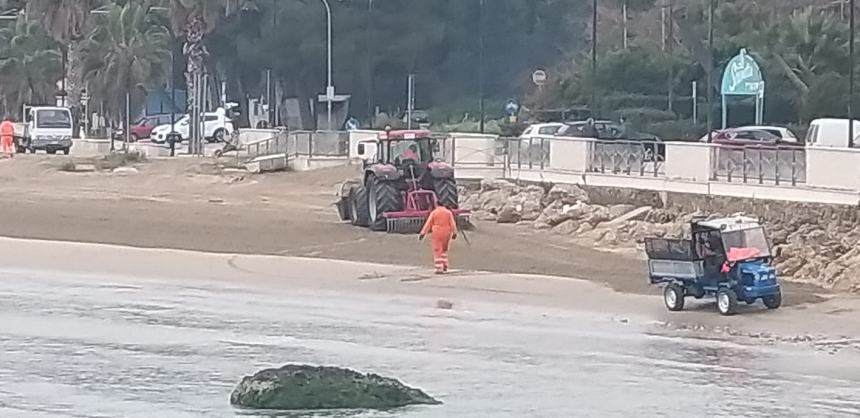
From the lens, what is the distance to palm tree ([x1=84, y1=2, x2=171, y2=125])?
87.6 metres

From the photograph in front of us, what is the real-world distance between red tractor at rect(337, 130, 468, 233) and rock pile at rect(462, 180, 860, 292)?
129 inches

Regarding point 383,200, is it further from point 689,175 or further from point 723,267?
point 723,267

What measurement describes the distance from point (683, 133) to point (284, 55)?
1335 inches

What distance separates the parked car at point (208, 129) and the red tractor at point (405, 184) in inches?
1683

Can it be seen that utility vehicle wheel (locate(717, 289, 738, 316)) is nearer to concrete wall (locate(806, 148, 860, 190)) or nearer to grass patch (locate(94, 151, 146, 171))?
concrete wall (locate(806, 148, 860, 190))

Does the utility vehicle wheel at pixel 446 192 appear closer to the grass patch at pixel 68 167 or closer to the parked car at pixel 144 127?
the grass patch at pixel 68 167

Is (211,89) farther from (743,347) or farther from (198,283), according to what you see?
(743,347)

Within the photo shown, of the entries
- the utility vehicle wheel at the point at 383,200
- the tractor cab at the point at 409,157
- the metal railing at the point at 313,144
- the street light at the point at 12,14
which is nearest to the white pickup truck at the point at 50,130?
the metal railing at the point at 313,144

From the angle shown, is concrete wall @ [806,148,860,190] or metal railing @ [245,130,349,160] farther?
metal railing @ [245,130,349,160]

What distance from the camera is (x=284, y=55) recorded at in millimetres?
95938

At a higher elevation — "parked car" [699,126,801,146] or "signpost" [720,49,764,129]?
"signpost" [720,49,764,129]

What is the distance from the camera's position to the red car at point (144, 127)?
283 feet

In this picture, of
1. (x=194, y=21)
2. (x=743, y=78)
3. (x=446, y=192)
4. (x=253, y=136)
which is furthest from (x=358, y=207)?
(x=194, y=21)

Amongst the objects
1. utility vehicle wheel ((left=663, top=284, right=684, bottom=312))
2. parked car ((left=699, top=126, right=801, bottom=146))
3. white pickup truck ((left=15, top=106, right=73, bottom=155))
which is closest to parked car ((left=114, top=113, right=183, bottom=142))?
white pickup truck ((left=15, top=106, right=73, bottom=155))
